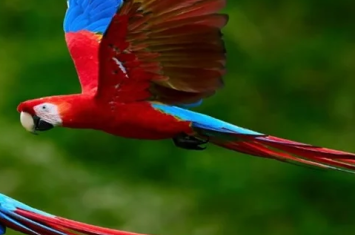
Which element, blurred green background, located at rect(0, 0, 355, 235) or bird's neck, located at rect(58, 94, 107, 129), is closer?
bird's neck, located at rect(58, 94, 107, 129)

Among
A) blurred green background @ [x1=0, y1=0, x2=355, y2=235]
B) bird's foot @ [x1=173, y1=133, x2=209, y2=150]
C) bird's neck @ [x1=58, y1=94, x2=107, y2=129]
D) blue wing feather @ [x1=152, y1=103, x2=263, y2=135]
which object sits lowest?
blurred green background @ [x1=0, y1=0, x2=355, y2=235]

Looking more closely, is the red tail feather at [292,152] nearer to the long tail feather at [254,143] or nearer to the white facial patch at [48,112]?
the long tail feather at [254,143]

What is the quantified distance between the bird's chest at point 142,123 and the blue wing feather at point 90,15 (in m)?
0.14

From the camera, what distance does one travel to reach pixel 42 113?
0.62m

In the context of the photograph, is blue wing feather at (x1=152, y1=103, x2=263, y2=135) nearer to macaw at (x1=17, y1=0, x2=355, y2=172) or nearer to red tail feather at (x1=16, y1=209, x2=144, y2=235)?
macaw at (x1=17, y1=0, x2=355, y2=172)

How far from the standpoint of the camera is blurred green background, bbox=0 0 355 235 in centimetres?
131

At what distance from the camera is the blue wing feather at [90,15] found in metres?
0.75

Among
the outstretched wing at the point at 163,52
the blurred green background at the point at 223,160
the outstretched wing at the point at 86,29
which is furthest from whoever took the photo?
the blurred green background at the point at 223,160

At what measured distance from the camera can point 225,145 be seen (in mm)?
668

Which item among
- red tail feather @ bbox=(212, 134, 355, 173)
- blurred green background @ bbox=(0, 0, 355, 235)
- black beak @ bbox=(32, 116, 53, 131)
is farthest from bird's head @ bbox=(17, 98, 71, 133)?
blurred green background @ bbox=(0, 0, 355, 235)

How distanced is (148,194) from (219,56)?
74 cm

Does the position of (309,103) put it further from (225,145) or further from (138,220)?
(225,145)

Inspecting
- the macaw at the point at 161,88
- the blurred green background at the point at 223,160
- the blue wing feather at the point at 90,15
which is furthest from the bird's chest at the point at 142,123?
the blurred green background at the point at 223,160

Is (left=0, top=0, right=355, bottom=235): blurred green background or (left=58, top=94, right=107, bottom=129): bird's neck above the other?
(left=58, top=94, right=107, bottom=129): bird's neck
